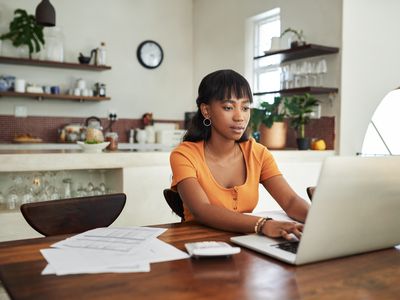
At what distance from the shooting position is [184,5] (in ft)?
20.2

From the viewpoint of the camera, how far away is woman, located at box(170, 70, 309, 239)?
1.49 m

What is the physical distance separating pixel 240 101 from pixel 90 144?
62.1 inches

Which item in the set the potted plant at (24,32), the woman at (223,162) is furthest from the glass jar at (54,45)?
the woman at (223,162)

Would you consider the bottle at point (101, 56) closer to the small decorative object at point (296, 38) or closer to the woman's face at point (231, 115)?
the small decorative object at point (296, 38)

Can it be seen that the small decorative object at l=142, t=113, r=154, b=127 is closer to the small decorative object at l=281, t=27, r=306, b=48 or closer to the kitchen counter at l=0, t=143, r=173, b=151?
the kitchen counter at l=0, t=143, r=173, b=151

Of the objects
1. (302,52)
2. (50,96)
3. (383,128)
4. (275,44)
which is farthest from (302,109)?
(50,96)

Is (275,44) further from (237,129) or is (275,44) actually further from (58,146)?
(237,129)

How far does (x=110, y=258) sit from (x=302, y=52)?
3.45m

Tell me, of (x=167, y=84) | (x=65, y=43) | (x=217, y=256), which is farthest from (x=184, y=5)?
(x=217, y=256)

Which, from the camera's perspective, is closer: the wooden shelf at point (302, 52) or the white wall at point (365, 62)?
the wooden shelf at point (302, 52)

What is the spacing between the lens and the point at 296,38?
4.19 metres

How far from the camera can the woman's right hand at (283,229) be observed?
1074 mm

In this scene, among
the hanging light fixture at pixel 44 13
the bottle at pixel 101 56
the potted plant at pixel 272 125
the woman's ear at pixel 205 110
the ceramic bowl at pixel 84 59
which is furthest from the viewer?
the bottle at pixel 101 56

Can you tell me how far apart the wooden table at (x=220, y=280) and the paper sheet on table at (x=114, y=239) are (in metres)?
0.10
